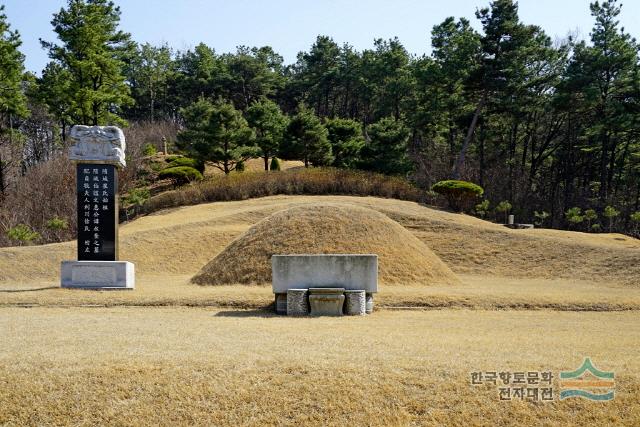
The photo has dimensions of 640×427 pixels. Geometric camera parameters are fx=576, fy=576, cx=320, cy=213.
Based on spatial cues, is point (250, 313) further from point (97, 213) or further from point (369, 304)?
point (97, 213)

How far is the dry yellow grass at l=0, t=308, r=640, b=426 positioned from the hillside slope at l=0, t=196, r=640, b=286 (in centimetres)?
1076

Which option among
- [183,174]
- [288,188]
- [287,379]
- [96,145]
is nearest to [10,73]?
[183,174]

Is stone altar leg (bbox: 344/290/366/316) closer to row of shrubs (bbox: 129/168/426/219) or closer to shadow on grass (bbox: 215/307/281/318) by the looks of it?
shadow on grass (bbox: 215/307/281/318)

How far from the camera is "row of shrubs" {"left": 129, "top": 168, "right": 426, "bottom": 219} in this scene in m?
28.6

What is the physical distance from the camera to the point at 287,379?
5.89 metres

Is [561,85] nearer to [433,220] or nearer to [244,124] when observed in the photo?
[433,220]

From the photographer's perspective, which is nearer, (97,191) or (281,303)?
(281,303)

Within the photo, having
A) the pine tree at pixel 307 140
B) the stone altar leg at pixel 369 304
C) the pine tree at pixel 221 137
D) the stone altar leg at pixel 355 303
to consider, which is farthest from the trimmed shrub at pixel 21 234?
the pine tree at pixel 307 140

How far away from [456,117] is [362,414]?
34.8m

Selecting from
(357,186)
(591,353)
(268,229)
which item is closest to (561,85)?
(357,186)

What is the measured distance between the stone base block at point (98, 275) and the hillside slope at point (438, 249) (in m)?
3.69

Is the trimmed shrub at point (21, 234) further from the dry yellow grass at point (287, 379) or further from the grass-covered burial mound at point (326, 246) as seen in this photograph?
the dry yellow grass at point (287, 379)

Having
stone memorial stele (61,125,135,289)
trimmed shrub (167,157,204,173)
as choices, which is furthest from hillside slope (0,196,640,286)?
trimmed shrub (167,157,204,173)
